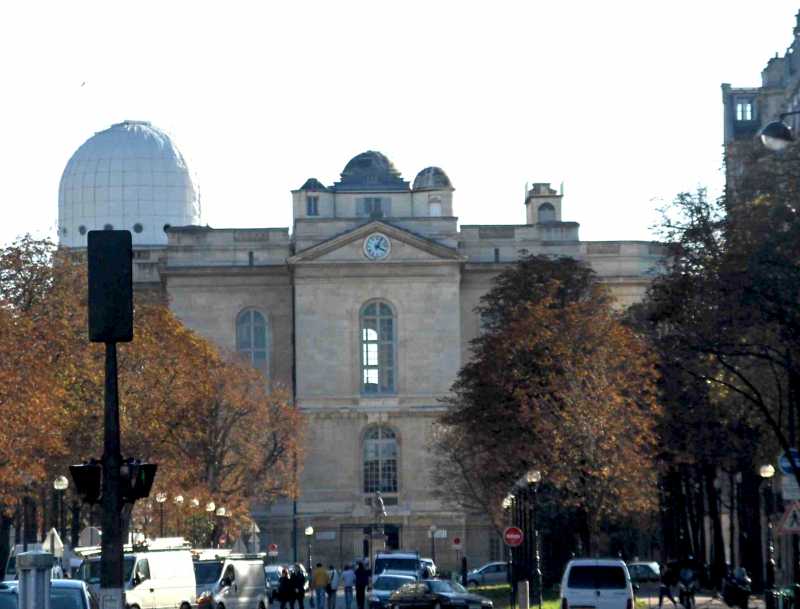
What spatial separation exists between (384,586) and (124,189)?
90601mm

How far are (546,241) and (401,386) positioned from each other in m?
11.4

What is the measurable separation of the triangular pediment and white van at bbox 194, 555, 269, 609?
6377cm

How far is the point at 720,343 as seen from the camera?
4128cm

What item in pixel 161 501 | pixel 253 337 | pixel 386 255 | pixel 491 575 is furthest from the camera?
pixel 253 337

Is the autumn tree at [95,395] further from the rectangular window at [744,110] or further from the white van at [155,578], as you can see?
the rectangular window at [744,110]

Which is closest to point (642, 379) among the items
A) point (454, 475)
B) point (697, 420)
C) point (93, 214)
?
point (697, 420)

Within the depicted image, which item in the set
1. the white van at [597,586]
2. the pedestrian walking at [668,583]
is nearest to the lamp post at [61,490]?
the pedestrian walking at [668,583]

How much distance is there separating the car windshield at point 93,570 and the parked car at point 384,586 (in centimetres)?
1027

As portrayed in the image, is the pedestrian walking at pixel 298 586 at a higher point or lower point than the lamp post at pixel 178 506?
lower

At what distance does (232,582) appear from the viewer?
190ft

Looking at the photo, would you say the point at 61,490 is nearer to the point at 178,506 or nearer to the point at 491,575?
the point at 178,506

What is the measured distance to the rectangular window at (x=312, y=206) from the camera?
132 m

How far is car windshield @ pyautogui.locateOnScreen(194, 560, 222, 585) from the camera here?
191 ft

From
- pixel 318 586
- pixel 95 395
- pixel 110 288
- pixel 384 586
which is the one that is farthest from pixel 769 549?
pixel 110 288
